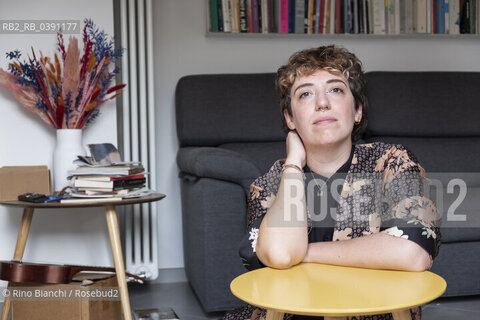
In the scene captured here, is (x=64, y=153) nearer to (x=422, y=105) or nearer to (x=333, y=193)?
(x=333, y=193)

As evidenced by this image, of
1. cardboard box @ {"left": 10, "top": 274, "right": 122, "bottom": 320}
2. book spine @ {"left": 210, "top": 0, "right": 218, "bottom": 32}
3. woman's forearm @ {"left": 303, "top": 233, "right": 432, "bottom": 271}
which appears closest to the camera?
woman's forearm @ {"left": 303, "top": 233, "right": 432, "bottom": 271}

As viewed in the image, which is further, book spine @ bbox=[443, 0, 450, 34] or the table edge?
book spine @ bbox=[443, 0, 450, 34]

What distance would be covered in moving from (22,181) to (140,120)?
0.79 m

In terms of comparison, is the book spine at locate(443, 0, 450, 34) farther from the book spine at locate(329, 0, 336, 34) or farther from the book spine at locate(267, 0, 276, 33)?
the book spine at locate(267, 0, 276, 33)

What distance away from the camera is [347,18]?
3.45 metres

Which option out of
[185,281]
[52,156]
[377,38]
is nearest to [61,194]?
[52,156]

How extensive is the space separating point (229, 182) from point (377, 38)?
1670 millimetres

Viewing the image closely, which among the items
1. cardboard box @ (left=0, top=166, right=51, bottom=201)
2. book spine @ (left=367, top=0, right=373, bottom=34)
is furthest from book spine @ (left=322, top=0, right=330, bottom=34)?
cardboard box @ (left=0, top=166, right=51, bottom=201)

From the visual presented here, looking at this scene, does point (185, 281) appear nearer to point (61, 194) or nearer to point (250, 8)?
point (61, 194)

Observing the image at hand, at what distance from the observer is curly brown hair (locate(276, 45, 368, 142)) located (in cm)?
142

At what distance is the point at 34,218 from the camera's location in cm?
254

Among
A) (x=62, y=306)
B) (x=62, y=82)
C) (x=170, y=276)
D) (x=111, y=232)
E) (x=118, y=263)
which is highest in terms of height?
(x=62, y=82)

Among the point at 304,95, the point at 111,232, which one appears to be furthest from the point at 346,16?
the point at 304,95

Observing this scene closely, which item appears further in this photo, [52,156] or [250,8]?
[250,8]
